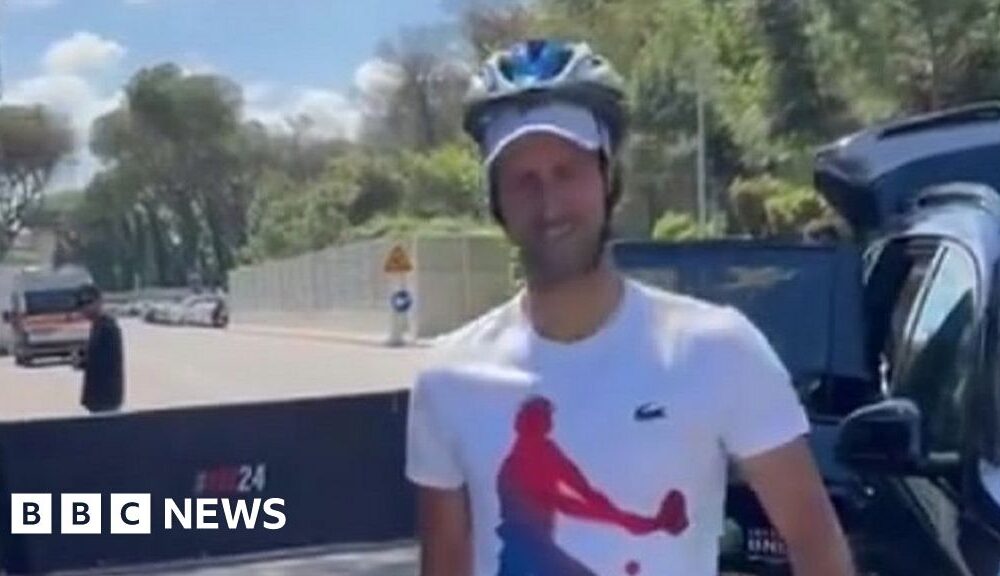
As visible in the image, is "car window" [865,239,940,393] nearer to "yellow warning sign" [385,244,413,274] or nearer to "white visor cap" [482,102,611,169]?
"white visor cap" [482,102,611,169]

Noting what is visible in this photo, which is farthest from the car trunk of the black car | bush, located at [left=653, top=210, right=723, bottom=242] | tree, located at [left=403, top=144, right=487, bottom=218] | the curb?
tree, located at [left=403, top=144, right=487, bottom=218]

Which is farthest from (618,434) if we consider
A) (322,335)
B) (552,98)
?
(322,335)

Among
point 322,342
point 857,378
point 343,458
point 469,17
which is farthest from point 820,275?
point 469,17

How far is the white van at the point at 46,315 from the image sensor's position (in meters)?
47.4

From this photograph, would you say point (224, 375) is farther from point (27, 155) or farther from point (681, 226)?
point (27, 155)

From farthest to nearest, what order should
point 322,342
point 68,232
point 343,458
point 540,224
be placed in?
point 68,232, point 322,342, point 343,458, point 540,224

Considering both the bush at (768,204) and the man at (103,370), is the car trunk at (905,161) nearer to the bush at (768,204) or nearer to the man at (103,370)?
the man at (103,370)

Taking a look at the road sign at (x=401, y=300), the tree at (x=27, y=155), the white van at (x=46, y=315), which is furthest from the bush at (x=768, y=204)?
the tree at (x=27, y=155)

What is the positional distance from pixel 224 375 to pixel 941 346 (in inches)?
1638

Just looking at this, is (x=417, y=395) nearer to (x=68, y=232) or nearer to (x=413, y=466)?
(x=413, y=466)

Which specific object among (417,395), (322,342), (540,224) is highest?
(540,224)

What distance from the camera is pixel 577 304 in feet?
9.08

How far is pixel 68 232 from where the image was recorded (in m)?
114

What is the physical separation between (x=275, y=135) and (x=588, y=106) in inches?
4649
